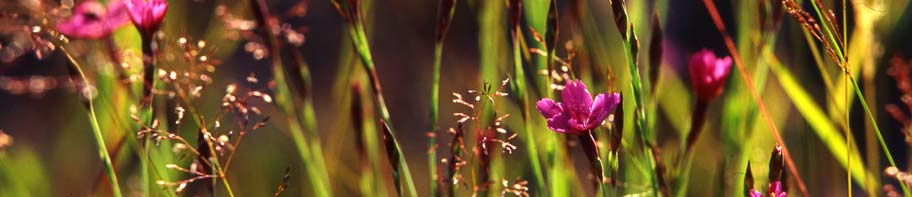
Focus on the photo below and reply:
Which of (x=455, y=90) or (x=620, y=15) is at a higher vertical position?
(x=620, y=15)

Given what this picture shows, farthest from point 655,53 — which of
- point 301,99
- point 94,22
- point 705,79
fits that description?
point 94,22

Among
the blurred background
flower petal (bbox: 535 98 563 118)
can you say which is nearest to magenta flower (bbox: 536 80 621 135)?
flower petal (bbox: 535 98 563 118)

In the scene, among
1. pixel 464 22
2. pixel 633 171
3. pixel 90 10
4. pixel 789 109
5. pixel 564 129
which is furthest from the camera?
pixel 464 22

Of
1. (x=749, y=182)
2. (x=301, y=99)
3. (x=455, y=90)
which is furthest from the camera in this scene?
(x=455, y=90)

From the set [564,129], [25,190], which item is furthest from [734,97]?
[25,190]

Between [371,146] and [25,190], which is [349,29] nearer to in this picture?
[371,146]

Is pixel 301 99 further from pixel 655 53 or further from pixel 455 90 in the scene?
pixel 455 90

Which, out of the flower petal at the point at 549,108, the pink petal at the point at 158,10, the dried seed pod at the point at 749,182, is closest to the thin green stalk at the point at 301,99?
the pink petal at the point at 158,10
